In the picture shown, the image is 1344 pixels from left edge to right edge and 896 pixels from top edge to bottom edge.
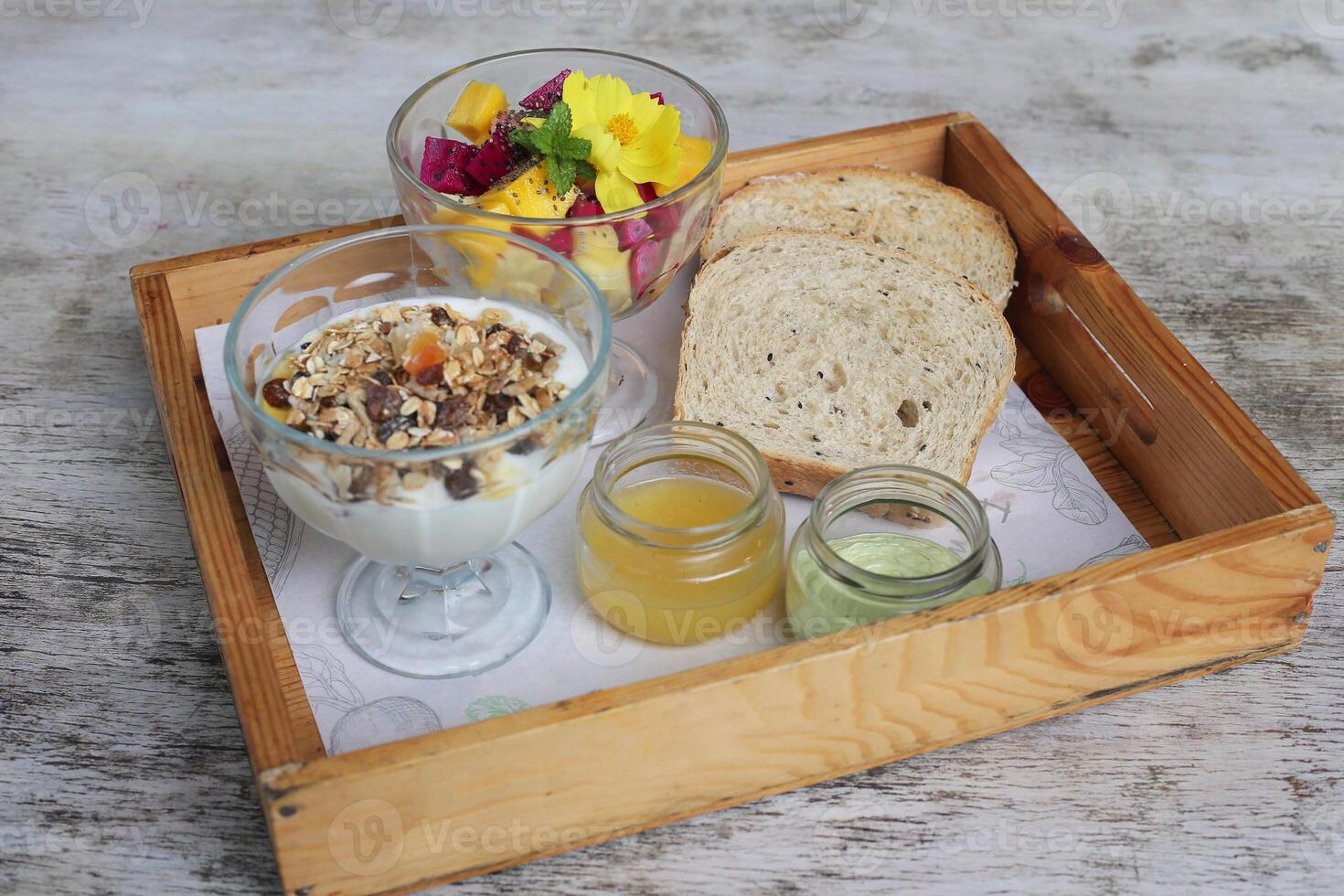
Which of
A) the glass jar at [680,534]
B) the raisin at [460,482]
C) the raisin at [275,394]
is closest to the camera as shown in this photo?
the raisin at [460,482]

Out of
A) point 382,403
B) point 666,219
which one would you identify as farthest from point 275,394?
point 666,219

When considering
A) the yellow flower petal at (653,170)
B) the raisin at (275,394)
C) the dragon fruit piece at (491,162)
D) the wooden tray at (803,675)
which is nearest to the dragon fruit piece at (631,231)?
the yellow flower petal at (653,170)

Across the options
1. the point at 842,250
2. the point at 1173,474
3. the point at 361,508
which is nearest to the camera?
the point at 361,508

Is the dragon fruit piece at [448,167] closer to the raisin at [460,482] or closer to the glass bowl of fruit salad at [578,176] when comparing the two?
the glass bowl of fruit salad at [578,176]

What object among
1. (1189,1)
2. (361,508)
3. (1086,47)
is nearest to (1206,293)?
(1086,47)

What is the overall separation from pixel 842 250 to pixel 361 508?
1.13 metres

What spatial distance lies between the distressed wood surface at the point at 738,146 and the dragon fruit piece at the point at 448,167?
28.2 inches

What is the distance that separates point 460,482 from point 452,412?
Answer: 0.12 m

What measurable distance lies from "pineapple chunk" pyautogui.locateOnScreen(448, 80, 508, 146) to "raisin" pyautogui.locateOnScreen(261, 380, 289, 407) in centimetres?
66

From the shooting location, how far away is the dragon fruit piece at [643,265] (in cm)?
Result: 204

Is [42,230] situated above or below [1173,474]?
below

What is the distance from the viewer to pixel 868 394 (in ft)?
7.14

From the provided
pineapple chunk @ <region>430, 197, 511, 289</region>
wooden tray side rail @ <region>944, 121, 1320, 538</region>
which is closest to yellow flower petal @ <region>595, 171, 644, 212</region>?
pineapple chunk @ <region>430, 197, 511, 289</region>

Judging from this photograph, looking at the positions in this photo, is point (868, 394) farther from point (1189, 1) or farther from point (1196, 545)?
point (1189, 1)
